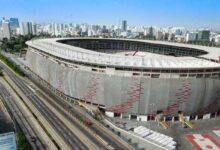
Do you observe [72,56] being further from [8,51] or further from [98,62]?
[8,51]

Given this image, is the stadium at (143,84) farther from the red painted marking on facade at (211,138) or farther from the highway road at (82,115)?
the red painted marking on facade at (211,138)

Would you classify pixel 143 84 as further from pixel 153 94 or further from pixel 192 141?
pixel 192 141

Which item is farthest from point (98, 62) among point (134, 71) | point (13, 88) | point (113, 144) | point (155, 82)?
point (13, 88)

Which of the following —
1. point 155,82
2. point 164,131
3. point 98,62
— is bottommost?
point 164,131

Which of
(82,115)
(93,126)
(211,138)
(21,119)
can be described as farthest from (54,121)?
(211,138)

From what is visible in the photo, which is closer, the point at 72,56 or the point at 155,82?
the point at 155,82

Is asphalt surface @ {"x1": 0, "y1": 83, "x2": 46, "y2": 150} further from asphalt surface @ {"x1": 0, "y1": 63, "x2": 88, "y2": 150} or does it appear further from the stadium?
the stadium

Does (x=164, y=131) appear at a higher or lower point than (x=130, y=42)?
lower
